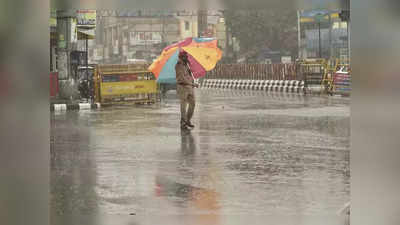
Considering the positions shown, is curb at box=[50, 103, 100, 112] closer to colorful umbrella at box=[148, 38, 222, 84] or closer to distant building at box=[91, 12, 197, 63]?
colorful umbrella at box=[148, 38, 222, 84]

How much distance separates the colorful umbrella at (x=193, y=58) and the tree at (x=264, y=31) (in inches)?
1754

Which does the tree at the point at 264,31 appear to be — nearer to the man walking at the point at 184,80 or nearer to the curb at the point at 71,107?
the curb at the point at 71,107

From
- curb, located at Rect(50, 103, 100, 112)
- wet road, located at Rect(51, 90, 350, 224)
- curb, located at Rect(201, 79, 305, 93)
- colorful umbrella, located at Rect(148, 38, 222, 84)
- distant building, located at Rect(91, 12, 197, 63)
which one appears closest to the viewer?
wet road, located at Rect(51, 90, 350, 224)

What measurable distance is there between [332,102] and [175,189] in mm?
19805

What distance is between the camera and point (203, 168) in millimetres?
11109

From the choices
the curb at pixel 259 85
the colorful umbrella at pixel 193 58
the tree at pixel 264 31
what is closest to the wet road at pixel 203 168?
the colorful umbrella at pixel 193 58

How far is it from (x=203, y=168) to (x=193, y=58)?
9.01 metres

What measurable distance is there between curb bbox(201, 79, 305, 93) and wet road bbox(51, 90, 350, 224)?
18.1 m

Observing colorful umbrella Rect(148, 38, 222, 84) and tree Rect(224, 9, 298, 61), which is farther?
tree Rect(224, 9, 298, 61)

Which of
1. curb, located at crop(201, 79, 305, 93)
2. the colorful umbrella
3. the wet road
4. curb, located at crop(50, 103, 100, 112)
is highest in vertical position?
the colorful umbrella

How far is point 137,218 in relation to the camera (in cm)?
743

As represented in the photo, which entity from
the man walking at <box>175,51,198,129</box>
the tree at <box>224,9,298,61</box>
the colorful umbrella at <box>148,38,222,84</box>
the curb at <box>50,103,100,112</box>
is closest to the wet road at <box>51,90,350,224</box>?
the man walking at <box>175,51,198,129</box>

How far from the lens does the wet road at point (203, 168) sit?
8055 mm

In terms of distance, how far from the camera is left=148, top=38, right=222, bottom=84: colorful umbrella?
64.7 feet
